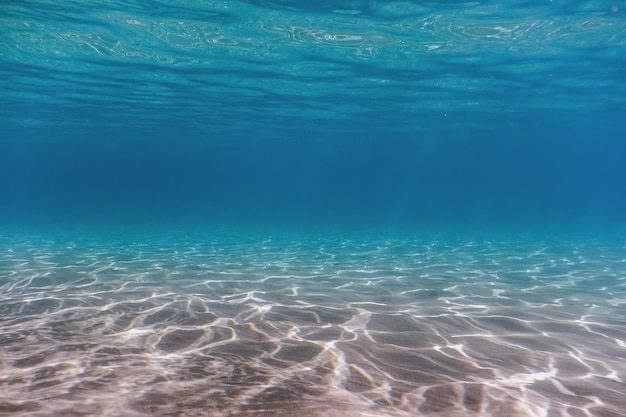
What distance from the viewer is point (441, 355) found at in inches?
207

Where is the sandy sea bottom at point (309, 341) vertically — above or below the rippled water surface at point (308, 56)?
below

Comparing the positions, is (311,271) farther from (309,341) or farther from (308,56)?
(308,56)

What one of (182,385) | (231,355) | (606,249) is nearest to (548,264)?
(606,249)

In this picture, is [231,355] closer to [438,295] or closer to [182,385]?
[182,385]

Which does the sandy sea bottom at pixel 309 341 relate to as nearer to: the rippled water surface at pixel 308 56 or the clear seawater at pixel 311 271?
the clear seawater at pixel 311 271

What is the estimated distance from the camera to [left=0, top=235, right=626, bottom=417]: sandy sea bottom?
3613 mm

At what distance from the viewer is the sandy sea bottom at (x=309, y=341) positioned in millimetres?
3613

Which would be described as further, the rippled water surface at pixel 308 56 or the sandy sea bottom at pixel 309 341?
the rippled water surface at pixel 308 56

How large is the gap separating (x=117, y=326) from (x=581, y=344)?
626 cm

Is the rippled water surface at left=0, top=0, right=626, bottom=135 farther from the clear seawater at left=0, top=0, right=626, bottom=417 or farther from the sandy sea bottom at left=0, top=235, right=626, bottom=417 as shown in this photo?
the sandy sea bottom at left=0, top=235, right=626, bottom=417

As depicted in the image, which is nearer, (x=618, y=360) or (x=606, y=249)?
(x=618, y=360)

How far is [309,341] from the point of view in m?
5.61

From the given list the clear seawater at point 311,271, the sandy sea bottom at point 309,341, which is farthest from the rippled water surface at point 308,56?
the sandy sea bottom at point 309,341

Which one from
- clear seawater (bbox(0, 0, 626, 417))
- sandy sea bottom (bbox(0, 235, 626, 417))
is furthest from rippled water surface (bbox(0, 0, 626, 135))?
sandy sea bottom (bbox(0, 235, 626, 417))
